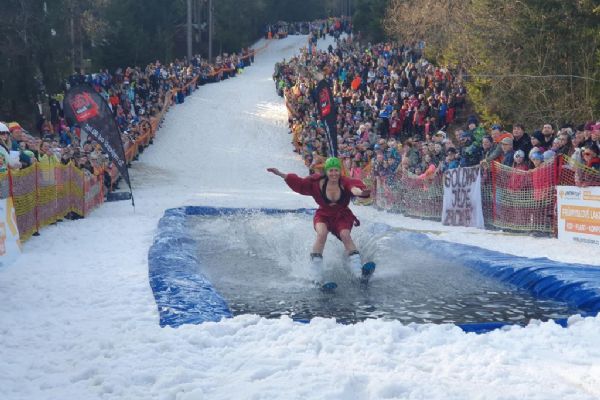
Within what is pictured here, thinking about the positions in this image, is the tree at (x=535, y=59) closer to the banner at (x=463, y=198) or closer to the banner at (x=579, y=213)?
the banner at (x=463, y=198)

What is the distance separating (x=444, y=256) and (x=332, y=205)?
1.94 metres

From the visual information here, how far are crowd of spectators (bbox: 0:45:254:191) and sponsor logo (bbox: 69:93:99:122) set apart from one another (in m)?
0.96

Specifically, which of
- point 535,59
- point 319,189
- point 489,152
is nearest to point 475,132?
point 489,152

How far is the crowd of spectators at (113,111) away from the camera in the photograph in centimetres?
1371

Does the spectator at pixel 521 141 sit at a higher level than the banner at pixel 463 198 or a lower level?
higher

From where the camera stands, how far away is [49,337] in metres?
5.95

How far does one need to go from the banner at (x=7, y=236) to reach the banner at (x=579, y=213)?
7.87 meters

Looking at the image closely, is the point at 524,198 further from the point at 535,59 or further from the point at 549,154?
the point at 535,59

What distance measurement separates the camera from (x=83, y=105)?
653 inches

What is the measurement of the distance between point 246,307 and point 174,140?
2722 cm

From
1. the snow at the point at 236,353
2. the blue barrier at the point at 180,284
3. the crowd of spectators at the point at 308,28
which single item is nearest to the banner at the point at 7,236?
the snow at the point at 236,353

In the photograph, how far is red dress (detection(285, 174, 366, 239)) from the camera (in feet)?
31.3

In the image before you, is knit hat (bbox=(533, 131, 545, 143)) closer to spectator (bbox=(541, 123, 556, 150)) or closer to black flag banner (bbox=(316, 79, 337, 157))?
spectator (bbox=(541, 123, 556, 150))

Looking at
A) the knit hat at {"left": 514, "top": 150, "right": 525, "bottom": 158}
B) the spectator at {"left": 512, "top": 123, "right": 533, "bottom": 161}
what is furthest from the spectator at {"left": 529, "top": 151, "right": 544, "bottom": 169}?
the spectator at {"left": 512, "top": 123, "right": 533, "bottom": 161}
